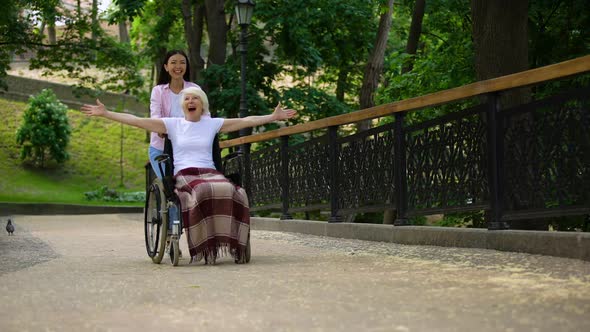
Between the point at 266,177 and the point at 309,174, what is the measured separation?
7.50 feet

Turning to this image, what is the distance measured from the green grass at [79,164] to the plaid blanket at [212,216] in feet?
106

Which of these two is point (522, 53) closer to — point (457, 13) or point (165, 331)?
point (457, 13)

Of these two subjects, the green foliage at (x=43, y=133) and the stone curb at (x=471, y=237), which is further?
the green foliage at (x=43, y=133)

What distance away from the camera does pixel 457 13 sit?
1984 cm

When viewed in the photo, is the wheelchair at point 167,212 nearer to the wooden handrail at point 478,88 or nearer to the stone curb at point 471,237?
the stone curb at point 471,237

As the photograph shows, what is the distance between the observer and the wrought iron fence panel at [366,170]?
36.6 feet

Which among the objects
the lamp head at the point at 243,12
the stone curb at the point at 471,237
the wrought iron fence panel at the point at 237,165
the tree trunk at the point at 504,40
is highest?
the lamp head at the point at 243,12

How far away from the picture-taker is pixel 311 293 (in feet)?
19.6

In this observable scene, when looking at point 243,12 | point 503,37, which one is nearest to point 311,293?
point 503,37

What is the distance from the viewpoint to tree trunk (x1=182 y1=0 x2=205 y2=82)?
30.6 meters

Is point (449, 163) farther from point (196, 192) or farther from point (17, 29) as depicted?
point (17, 29)

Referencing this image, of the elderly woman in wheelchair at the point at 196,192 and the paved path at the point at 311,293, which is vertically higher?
the elderly woman in wheelchair at the point at 196,192

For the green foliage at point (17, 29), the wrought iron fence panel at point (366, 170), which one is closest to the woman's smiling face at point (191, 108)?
the wrought iron fence panel at point (366, 170)

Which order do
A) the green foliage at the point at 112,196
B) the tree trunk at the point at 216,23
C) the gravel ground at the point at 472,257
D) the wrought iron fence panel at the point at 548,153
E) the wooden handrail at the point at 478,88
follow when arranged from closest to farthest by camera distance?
the gravel ground at the point at 472,257, the wooden handrail at the point at 478,88, the wrought iron fence panel at the point at 548,153, the tree trunk at the point at 216,23, the green foliage at the point at 112,196
